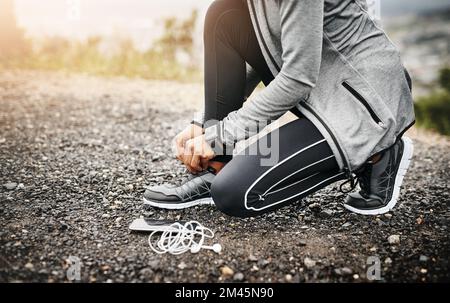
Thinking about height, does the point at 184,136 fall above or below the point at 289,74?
below

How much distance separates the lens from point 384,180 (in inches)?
95.0

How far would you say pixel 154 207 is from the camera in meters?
2.58

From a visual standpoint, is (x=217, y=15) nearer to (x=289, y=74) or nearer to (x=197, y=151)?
(x=289, y=74)

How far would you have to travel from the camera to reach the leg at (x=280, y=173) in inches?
84.0

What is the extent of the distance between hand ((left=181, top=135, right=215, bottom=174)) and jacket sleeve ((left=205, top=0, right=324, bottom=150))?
49 mm

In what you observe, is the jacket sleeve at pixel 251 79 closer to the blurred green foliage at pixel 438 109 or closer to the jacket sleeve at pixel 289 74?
the jacket sleeve at pixel 289 74

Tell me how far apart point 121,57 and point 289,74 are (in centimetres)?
544

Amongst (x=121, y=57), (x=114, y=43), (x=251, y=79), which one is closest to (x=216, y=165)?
(x=251, y=79)

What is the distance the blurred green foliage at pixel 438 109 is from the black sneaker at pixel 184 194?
354cm

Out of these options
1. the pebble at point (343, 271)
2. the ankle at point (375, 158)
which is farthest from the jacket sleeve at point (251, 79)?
the pebble at point (343, 271)
